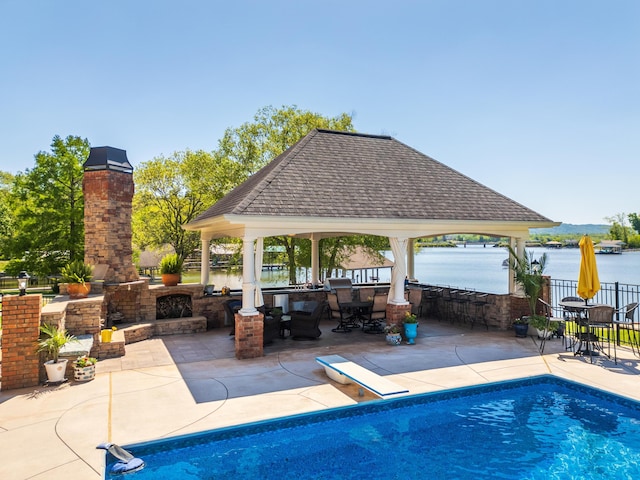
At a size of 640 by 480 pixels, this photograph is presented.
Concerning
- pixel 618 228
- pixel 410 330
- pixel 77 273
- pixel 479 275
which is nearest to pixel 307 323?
pixel 410 330

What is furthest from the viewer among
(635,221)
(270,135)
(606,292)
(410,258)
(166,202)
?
(635,221)

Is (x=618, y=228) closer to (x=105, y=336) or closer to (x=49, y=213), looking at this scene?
(x=49, y=213)

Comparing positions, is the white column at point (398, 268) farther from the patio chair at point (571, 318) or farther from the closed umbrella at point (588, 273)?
the closed umbrella at point (588, 273)

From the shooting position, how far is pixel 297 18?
551 inches

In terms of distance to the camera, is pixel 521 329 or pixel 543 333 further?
pixel 521 329

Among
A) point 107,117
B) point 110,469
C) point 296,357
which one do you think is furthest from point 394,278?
point 107,117

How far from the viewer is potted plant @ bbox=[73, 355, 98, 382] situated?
782cm

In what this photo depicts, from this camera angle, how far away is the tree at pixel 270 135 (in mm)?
23562

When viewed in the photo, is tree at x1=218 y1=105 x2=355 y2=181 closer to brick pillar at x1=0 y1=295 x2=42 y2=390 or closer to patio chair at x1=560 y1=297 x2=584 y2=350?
patio chair at x1=560 y1=297 x2=584 y2=350

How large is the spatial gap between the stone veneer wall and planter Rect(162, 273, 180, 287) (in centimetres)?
97

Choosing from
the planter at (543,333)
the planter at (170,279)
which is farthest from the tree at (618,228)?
the planter at (170,279)

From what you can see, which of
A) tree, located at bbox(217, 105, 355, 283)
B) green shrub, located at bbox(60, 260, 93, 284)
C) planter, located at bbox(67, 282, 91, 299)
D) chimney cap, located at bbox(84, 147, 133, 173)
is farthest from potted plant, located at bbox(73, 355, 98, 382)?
tree, located at bbox(217, 105, 355, 283)

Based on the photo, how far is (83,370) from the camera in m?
7.84

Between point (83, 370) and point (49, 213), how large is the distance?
1673 centimetres
